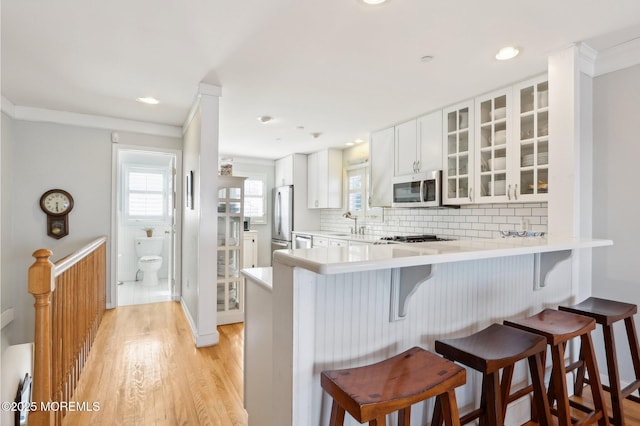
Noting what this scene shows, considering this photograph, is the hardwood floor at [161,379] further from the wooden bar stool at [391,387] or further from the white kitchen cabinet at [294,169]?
the white kitchen cabinet at [294,169]

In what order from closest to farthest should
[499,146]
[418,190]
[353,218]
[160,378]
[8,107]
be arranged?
1. [160,378]
2. [499,146]
3. [8,107]
4. [418,190]
5. [353,218]

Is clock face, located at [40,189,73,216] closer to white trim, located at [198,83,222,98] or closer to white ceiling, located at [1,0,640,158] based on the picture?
white ceiling, located at [1,0,640,158]

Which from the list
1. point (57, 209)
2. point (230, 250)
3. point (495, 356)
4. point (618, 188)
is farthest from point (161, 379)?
point (618, 188)

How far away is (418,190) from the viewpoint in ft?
11.9

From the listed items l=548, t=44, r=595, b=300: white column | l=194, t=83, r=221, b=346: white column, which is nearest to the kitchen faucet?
l=194, t=83, r=221, b=346: white column

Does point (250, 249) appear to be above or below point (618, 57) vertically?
below

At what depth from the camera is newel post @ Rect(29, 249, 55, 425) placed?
4.91 ft

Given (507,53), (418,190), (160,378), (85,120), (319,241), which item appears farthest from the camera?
(319,241)

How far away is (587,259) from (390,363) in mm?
1932

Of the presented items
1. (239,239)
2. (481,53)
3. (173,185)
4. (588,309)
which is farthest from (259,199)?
(588,309)

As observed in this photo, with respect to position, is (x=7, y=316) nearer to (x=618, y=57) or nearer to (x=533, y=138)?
(x=533, y=138)

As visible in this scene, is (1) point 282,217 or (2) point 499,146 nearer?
(2) point 499,146

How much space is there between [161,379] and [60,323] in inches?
32.9

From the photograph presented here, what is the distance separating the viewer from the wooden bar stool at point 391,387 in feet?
3.15
